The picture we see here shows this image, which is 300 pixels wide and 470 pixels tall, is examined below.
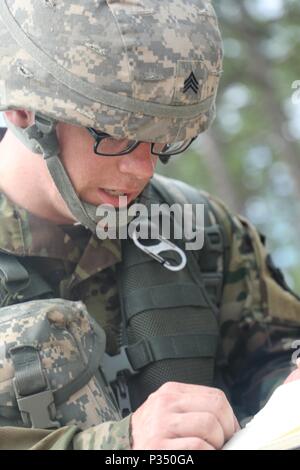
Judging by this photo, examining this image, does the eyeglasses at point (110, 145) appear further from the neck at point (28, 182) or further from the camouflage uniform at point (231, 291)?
the camouflage uniform at point (231, 291)

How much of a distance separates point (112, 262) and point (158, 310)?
0.22m

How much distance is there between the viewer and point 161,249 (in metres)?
2.80

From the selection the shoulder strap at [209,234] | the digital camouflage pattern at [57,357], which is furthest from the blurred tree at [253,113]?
the digital camouflage pattern at [57,357]

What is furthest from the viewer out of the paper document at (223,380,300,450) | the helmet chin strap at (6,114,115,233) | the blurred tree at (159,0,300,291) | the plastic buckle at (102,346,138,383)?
the blurred tree at (159,0,300,291)

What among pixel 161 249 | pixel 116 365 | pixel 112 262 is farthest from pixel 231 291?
pixel 116 365

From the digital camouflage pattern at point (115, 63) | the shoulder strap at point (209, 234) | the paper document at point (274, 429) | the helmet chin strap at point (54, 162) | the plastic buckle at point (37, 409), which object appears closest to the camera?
the paper document at point (274, 429)

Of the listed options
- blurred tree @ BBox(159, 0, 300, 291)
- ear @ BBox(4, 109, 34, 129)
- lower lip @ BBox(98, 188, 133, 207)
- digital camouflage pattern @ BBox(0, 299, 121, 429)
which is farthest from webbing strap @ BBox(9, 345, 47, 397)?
blurred tree @ BBox(159, 0, 300, 291)

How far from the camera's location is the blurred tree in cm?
877

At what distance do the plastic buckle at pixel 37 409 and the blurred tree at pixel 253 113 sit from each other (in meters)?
2.87

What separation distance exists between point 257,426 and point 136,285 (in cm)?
101

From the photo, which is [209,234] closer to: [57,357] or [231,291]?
[231,291]

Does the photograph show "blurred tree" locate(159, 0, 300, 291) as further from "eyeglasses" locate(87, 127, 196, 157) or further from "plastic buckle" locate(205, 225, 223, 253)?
"eyeglasses" locate(87, 127, 196, 157)

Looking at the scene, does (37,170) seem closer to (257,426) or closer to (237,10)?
(257,426)

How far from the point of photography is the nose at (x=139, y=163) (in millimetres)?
2428
